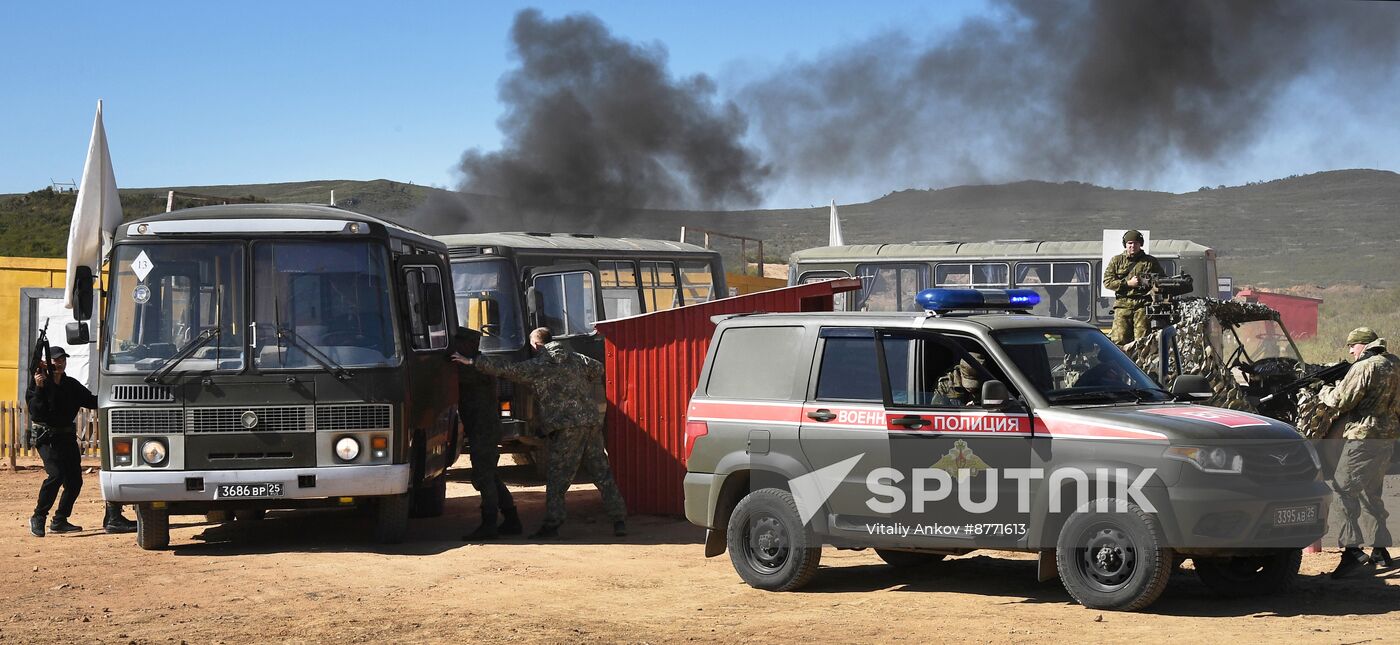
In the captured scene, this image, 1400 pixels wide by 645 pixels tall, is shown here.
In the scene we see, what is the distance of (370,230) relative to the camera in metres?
12.4

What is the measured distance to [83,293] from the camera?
12.1m

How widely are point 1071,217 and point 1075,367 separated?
92.5 metres

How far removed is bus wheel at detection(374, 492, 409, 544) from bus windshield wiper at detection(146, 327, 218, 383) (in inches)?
78.0

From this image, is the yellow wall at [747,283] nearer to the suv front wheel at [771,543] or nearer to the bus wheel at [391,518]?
the bus wheel at [391,518]

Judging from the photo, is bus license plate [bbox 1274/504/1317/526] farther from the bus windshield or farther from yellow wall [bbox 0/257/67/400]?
yellow wall [bbox 0/257/67/400]

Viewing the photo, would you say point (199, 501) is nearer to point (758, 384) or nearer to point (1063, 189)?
point (758, 384)

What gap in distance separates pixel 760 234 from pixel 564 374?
9137 cm

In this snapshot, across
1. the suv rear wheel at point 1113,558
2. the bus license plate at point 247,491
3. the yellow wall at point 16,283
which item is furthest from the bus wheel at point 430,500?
the yellow wall at point 16,283

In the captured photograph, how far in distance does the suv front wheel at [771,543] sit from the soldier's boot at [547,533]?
11.5 ft

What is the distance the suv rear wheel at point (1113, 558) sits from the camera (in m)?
8.61

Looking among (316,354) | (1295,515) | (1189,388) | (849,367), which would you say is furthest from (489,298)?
(1295,515)

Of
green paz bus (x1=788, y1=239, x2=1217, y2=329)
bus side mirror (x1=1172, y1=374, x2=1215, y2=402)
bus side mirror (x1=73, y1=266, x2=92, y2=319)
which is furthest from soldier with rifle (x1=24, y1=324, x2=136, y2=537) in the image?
green paz bus (x1=788, y1=239, x2=1217, y2=329)

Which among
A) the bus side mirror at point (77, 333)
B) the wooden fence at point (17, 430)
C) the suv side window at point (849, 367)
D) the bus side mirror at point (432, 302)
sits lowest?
the wooden fence at point (17, 430)

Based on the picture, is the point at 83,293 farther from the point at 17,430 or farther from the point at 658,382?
the point at 17,430
